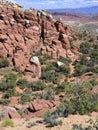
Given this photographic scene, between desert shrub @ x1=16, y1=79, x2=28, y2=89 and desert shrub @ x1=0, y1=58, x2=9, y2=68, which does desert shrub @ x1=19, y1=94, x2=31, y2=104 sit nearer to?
desert shrub @ x1=16, y1=79, x2=28, y2=89

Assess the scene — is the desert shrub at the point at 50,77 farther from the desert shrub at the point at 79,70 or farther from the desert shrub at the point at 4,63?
the desert shrub at the point at 4,63

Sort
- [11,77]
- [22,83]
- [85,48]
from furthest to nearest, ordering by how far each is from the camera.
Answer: [85,48], [11,77], [22,83]

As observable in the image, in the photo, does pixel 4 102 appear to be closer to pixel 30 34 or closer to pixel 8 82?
pixel 8 82

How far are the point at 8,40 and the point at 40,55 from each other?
3729mm

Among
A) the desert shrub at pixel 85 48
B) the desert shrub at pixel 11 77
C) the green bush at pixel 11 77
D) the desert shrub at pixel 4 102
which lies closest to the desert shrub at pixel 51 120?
the desert shrub at pixel 4 102

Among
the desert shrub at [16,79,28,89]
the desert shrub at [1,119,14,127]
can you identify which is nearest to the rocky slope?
the desert shrub at [16,79,28,89]

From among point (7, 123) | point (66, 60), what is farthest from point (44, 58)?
point (7, 123)

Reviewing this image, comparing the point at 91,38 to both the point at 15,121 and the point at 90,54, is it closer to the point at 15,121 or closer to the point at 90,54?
the point at 90,54

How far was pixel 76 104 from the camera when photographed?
55.5 feet

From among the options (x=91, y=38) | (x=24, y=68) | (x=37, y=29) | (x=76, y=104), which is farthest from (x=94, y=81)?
(x=91, y=38)

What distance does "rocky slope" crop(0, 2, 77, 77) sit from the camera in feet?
129

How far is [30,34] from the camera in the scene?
136ft

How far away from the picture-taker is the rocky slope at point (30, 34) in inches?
1547

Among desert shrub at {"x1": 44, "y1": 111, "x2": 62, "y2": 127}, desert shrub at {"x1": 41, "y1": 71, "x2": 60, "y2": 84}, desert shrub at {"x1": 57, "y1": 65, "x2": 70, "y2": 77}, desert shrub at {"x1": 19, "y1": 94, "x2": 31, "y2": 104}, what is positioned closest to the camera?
desert shrub at {"x1": 44, "y1": 111, "x2": 62, "y2": 127}
